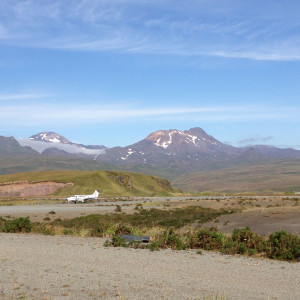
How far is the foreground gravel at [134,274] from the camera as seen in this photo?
1133 cm

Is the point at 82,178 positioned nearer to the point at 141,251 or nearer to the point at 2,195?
the point at 2,195

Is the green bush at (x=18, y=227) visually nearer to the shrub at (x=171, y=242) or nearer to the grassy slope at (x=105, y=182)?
the shrub at (x=171, y=242)

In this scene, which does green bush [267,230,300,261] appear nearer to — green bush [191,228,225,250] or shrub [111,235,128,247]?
green bush [191,228,225,250]

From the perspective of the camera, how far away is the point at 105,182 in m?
120

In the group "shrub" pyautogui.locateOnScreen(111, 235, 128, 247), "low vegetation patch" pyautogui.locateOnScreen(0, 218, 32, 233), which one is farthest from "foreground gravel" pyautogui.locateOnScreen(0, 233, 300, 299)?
"low vegetation patch" pyautogui.locateOnScreen(0, 218, 32, 233)

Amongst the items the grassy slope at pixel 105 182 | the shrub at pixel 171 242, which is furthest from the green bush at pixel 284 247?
the grassy slope at pixel 105 182

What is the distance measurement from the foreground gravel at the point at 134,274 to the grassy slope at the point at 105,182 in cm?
8924

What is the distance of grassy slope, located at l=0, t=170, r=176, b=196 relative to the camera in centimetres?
11094

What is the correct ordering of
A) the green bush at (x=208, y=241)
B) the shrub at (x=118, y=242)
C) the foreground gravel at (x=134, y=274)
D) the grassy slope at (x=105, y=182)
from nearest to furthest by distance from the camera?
the foreground gravel at (x=134, y=274)
the green bush at (x=208, y=241)
the shrub at (x=118, y=242)
the grassy slope at (x=105, y=182)

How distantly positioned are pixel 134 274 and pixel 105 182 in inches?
4201

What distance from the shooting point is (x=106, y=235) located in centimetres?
2455

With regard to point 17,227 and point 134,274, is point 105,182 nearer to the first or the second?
point 17,227

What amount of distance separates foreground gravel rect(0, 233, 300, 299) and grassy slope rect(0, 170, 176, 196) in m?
89.2

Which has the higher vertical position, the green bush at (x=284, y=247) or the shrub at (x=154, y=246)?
the green bush at (x=284, y=247)
